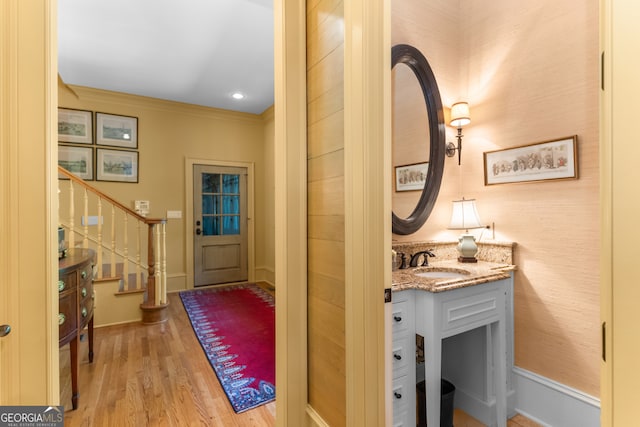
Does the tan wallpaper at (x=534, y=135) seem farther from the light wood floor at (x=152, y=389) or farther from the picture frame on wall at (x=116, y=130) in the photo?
the picture frame on wall at (x=116, y=130)

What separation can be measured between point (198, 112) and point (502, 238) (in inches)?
176

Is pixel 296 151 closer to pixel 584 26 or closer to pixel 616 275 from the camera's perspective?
pixel 616 275

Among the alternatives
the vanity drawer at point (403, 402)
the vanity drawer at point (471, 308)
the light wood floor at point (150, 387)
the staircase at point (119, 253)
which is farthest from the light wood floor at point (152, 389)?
the vanity drawer at point (471, 308)

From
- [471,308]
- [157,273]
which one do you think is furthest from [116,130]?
[471,308]

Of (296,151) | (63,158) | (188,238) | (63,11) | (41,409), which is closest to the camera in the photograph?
(41,409)

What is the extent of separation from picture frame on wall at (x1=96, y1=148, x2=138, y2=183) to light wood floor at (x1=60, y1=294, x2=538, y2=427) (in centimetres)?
218

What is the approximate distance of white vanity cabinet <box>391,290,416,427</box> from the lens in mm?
1487

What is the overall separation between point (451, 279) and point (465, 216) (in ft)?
2.22

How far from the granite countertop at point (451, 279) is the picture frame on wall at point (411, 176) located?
0.55m

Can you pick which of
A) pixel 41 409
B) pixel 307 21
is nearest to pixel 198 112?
pixel 307 21

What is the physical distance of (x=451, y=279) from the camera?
5.30 feet

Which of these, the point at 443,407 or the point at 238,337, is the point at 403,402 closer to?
the point at 443,407

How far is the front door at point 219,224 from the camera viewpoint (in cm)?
479

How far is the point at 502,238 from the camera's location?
213 cm
